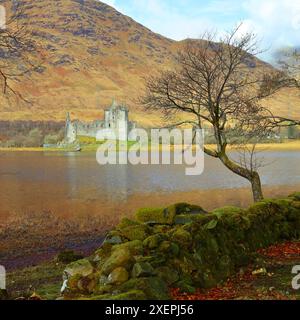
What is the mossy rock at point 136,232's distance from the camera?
13.2 metres

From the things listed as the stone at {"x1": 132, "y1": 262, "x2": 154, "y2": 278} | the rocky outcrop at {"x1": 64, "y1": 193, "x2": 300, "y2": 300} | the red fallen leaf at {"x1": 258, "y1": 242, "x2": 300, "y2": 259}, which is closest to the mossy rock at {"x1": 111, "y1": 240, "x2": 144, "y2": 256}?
the rocky outcrop at {"x1": 64, "y1": 193, "x2": 300, "y2": 300}

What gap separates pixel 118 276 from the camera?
1081 cm

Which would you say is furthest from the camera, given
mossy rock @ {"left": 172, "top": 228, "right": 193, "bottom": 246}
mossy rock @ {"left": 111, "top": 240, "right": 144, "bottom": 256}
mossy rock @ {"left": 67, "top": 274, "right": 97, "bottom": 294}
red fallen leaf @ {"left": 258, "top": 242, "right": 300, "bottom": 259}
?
red fallen leaf @ {"left": 258, "top": 242, "right": 300, "bottom": 259}

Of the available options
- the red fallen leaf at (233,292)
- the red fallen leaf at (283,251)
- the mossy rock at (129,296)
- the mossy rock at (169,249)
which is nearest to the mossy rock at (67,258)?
the red fallen leaf at (283,251)

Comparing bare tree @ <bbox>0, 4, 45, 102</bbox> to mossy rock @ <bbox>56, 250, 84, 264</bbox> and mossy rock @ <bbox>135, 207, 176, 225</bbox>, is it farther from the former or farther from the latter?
mossy rock @ <bbox>56, 250, 84, 264</bbox>

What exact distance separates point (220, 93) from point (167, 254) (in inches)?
514

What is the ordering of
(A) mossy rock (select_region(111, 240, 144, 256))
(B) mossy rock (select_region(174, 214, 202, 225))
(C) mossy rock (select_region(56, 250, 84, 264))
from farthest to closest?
1. (C) mossy rock (select_region(56, 250, 84, 264))
2. (B) mossy rock (select_region(174, 214, 202, 225))
3. (A) mossy rock (select_region(111, 240, 144, 256))

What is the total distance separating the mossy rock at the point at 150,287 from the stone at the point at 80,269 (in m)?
1.54

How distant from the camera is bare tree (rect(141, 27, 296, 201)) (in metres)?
22.8

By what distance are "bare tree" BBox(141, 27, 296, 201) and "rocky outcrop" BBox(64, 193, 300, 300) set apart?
7.29m

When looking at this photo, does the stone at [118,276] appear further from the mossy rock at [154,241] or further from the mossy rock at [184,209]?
the mossy rock at [184,209]

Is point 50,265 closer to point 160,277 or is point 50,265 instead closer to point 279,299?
point 160,277

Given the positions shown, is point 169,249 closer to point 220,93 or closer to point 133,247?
point 133,247

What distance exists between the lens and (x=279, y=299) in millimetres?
10164
